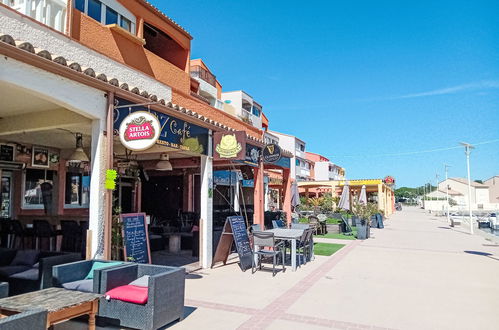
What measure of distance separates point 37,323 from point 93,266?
237cm

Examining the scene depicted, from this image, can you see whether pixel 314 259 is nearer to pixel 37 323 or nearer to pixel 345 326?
pixel 345 326

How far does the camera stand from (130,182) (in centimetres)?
1583

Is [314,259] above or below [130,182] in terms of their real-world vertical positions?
below

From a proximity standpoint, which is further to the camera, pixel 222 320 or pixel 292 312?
pixel 292 312

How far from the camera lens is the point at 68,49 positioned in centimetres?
869

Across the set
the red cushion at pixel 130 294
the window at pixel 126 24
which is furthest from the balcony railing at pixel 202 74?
the red cushion at pixel 130 294

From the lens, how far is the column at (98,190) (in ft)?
19.5

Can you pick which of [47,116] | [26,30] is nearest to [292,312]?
[47,116]

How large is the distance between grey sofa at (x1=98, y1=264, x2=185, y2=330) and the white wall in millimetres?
5589

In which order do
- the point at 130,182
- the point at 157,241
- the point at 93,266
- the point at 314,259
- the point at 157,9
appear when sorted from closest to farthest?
the point at 93,266, the point at 314,259, the point at 157,241, the point at 157,9, the point at 130,182

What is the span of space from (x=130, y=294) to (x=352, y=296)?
12.5 feet

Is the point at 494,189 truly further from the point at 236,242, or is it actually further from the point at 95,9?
the point at 95,9

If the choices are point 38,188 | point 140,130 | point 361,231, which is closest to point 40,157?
point 38,188

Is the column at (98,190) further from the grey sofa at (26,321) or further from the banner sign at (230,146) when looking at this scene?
the banner sign at (230,146)
